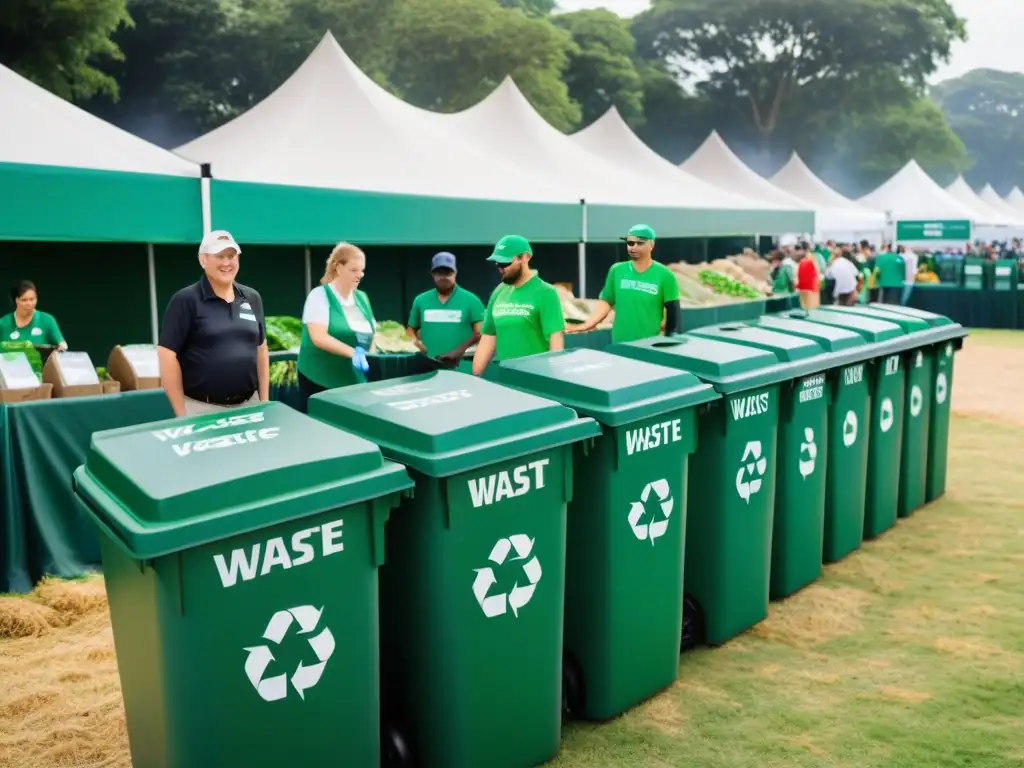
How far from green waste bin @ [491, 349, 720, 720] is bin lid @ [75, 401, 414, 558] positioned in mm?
1017

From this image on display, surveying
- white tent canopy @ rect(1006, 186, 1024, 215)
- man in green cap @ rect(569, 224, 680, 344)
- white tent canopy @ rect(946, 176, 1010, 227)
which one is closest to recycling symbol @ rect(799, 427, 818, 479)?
man in green cap @ rect(569, 224, 680, 344)

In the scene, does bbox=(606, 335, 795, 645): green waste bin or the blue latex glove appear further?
the blue latex glove

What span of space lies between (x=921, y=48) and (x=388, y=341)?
194ft

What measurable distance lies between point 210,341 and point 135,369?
2.06 metres

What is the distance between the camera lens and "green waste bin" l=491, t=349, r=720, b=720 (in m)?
3.56

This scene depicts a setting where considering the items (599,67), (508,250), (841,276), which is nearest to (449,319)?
(508,250)

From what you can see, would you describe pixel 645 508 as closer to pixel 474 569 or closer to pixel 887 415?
pixel 474 569

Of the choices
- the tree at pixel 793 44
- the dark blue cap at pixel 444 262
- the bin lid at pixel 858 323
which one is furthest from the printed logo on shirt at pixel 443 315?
the tree at pixel 793 44

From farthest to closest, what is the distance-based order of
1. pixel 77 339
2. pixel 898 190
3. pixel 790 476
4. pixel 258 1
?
pixel 258 1 → pixel 898 190 → pixel 77 339 → pixel 790 476

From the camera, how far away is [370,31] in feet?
132

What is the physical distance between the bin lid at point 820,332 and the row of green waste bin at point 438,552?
499 millimetres

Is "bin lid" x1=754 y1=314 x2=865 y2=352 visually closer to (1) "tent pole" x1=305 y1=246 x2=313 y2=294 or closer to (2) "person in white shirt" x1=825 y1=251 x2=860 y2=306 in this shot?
(1) "tent pole" x1=305 y1=246 x2=313 y2=294

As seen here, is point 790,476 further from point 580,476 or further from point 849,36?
point 849,36

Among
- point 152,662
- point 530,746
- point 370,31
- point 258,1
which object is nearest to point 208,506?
point 152,662
